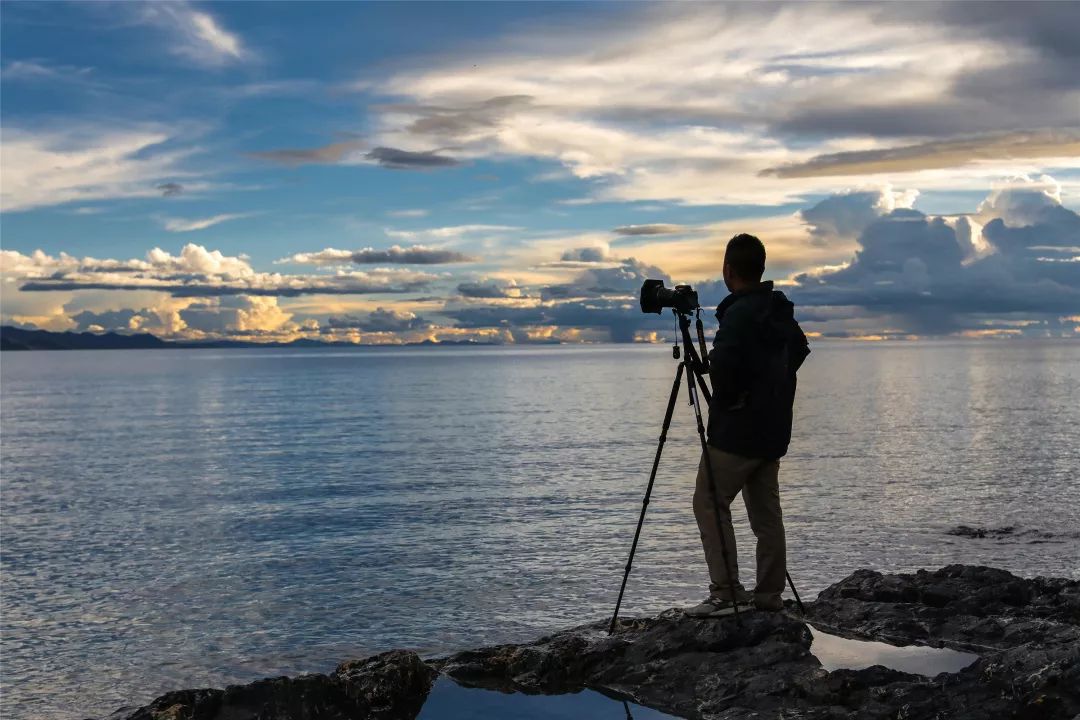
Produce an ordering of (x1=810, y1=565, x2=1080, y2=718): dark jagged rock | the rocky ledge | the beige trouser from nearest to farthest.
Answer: (x1=810, y1=565, x2=1080, y2=718): dark jagged rock, the rocky ledge, the beige trouser

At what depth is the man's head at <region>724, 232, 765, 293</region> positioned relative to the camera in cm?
831

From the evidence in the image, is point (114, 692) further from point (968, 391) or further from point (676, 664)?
point (968, 391)

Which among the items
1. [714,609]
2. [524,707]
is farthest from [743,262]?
[524,707]

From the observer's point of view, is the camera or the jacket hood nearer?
the jacket hood

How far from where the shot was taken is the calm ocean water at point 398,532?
13555mm

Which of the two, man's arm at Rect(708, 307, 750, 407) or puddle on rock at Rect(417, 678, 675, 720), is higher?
man's arm at Rect(708, 307, 750, 407)

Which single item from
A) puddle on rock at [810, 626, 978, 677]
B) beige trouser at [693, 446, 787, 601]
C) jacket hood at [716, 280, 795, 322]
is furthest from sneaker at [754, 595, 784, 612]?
jacket hood at [716, 280, 795, 322]

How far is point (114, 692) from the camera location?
11883 mm

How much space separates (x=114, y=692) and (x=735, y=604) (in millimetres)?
8059

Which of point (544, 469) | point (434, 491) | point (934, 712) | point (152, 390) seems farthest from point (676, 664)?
point (152, 390)

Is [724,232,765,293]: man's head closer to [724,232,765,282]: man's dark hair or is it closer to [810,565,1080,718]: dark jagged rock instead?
[724,232,765,282]: man's dark hair

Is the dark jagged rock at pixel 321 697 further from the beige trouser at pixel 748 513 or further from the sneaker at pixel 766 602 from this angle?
the sneaker at pixel 766 602

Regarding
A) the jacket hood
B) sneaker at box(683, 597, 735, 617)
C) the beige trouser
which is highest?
the jacket hood

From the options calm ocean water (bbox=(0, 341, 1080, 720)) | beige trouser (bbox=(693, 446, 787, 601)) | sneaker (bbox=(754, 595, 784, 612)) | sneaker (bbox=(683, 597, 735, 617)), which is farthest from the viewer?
calm ocean water (bbox=(0, 341, 1080, 720))
